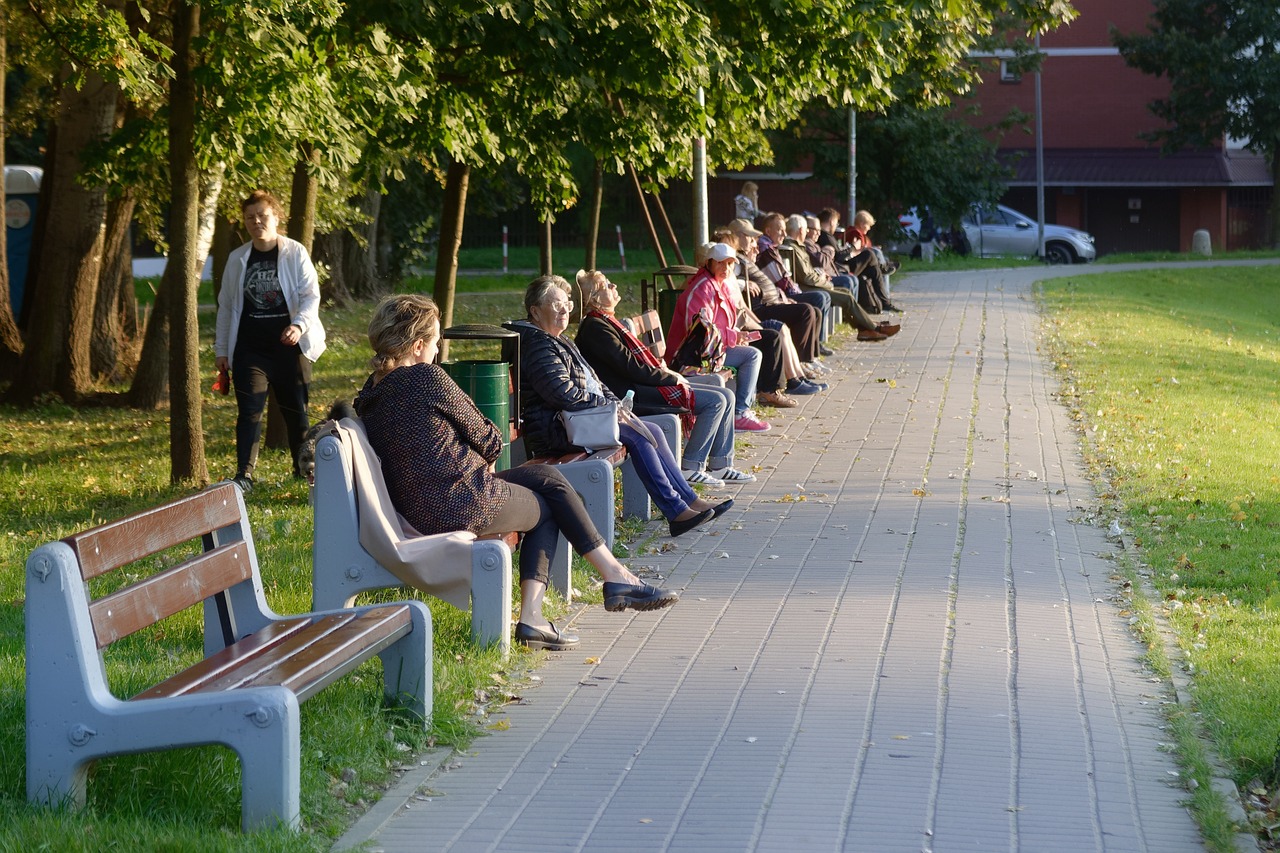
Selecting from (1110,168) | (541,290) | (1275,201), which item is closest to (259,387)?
(541,290)

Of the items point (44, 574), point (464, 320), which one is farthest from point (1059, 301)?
point (44, 574)

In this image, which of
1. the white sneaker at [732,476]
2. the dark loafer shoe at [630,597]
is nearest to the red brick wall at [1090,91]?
the white sneaker at [732,476]

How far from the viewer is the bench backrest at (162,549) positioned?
409 centimetres

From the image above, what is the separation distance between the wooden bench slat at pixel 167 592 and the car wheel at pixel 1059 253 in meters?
37.2

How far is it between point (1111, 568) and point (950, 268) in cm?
2661

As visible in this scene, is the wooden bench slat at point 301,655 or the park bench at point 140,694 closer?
the park bench at point 140,694

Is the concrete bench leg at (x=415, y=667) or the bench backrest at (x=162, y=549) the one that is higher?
the bench backrest at (x=162, y=549)

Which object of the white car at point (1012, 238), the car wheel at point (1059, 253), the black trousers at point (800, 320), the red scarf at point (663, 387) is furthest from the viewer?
the car wheel at point (1059, 253)

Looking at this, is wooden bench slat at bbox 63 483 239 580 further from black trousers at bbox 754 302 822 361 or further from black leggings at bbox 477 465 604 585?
black trousers at bbox 754 302 822 361

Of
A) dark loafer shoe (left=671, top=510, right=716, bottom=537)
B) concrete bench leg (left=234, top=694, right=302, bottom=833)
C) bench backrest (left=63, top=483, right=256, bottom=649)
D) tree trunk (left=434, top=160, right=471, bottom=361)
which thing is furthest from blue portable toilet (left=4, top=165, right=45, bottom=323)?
concrete bench leg (left=234, top=694, right=302, bottom=833)

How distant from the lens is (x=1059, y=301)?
24.0 meters

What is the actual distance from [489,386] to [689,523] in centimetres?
128

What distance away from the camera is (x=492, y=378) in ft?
27.1

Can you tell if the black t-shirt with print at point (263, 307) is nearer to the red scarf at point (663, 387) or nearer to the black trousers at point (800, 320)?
the red scarf at point (663, 387)
